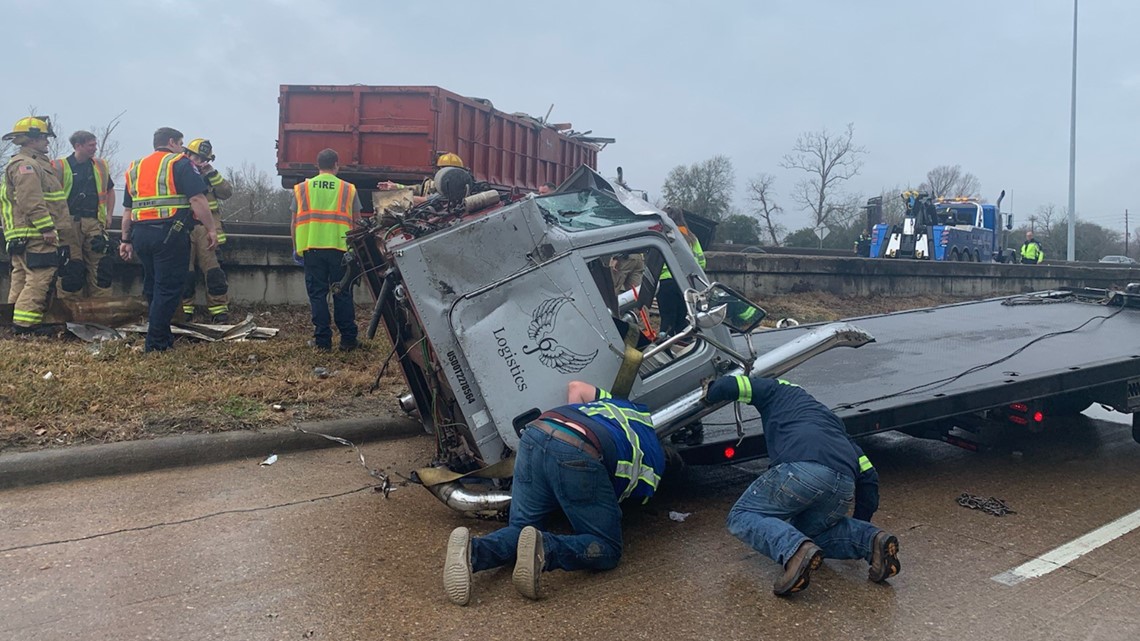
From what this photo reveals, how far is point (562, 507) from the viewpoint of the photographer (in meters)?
3.70

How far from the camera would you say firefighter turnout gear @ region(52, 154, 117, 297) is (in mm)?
→ 7874

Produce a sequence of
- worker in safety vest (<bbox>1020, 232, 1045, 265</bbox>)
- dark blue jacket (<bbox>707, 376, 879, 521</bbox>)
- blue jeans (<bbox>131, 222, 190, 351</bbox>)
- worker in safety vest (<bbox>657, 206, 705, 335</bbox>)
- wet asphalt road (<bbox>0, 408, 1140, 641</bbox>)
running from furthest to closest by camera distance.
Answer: worker in safety vest (<bbox>1020, 232, 1045, 265</bbox>) → blue jeans (<bbox>131, 222, 190, 351</bbox>) → worker in safety vest (<bbox>657, 206, 705, 335</bbox>) → dark blue jacket (<bbox>707, 376, 879, 521</bbox>) → wet asphalt road (<bbox>0, 408, 1140, 641</bbox>)

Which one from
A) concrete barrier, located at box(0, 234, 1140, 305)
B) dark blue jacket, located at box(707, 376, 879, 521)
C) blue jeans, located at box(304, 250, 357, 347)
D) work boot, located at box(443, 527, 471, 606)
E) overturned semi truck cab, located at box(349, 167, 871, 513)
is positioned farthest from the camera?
concrete barrier, located at box(0, 234, 1140, 305)

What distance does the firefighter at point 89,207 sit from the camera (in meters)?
7.89

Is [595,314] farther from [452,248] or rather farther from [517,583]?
[517,583]

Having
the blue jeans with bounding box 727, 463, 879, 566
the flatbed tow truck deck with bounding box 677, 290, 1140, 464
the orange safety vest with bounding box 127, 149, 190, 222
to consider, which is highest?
the orange safety vest with bounding box 127, 149, 190, 222

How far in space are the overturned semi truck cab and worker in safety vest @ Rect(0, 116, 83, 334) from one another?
4366 millimetres

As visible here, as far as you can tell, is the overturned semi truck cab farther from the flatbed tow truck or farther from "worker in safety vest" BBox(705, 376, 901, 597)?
"worker in safety vest" BBox(705, 376, 901, 597)

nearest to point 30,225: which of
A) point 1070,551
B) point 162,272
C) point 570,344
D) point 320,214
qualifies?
point 162,272

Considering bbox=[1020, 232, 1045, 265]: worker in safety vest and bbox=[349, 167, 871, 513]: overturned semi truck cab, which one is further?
bbox=[1020, 232, 1045, 265]: worker in safety vest

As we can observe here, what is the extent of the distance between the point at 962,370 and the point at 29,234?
7573 mm

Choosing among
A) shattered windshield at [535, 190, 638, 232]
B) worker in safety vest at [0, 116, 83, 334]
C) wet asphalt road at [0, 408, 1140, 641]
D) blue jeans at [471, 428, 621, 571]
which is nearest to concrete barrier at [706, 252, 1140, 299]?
shattered windshield at [535, 190, 638, 232]

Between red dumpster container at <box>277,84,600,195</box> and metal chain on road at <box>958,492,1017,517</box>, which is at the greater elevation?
red dumpster container at <box>277,84,600,195</box>

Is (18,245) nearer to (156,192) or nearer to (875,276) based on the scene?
(156,192)
